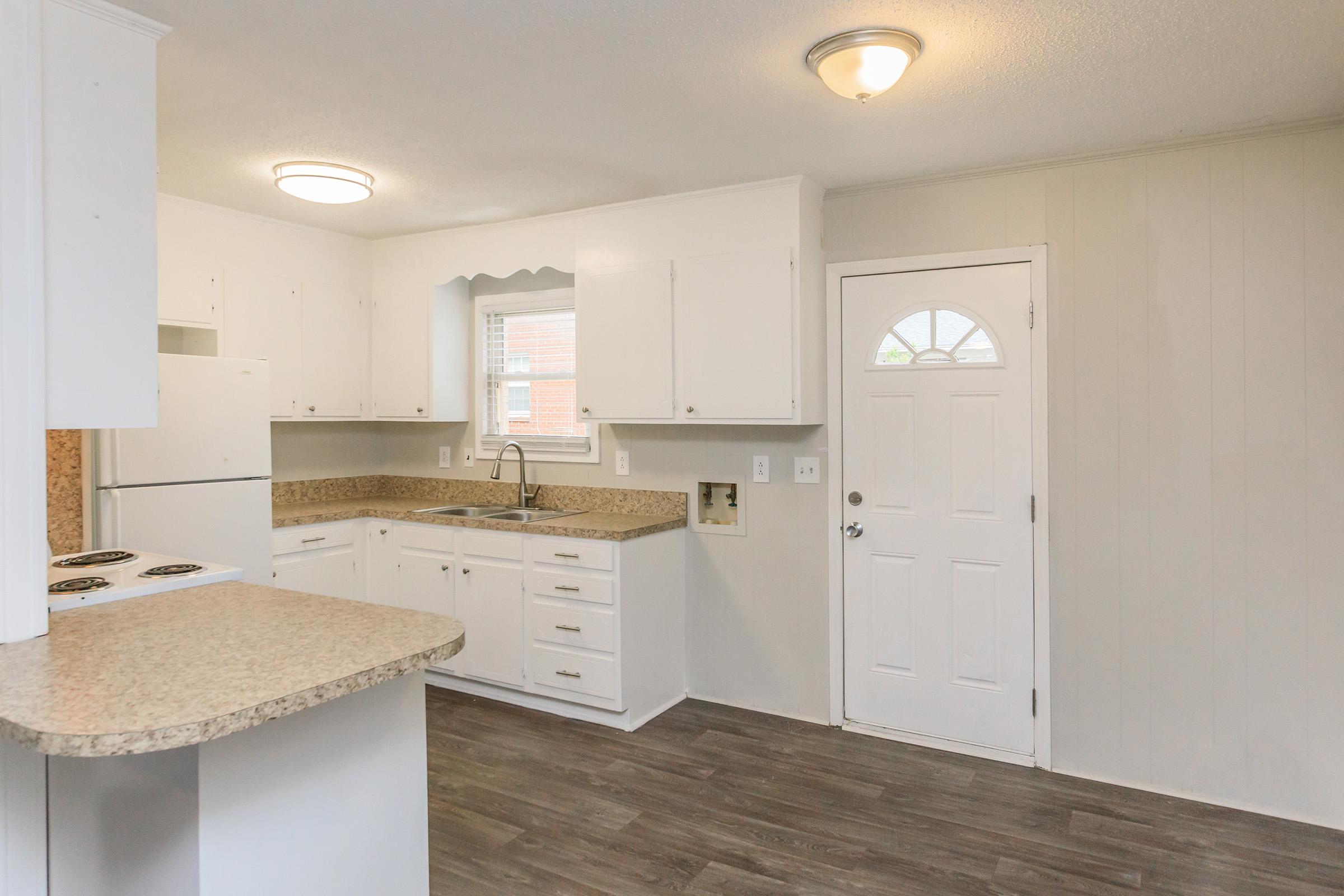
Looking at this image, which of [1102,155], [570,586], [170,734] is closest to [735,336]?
[570,586]

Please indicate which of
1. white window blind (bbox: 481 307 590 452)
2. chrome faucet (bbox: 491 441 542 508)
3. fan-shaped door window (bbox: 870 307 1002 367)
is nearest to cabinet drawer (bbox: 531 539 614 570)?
chrome faucet (bbox: 491 441 542 508)

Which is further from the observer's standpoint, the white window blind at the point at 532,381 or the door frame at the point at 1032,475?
the white window blind at the point at 532,381

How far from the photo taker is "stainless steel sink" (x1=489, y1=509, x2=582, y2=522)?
4.17m

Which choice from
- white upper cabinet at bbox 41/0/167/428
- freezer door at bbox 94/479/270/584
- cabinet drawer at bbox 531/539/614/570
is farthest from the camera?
cabinet drawer at bbox 531/539/614/570

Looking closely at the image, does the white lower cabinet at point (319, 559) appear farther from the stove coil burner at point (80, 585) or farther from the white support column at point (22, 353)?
the white support column at point (22, 353)

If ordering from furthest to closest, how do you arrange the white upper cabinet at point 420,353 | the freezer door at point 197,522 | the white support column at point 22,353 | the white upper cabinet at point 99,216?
1. the white upper cabinet at point 420,353
2. the freezer door at point 197,522
3. the white upper cabinet at point 99,216
4. the white support column at point 22,353

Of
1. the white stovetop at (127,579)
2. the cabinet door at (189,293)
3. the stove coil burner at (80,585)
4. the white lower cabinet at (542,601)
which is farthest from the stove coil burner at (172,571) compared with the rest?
the cabinet door at (189,293)

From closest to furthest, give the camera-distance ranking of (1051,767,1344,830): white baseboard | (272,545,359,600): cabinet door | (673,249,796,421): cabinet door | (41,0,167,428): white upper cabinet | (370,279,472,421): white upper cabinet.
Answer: (41,0,167,428): white upper cabinet < (1051,767,1344,830): white baseboard < (673,249,796,421): cabinet door < (272,545,359,600): cabinet door < (370,279,472,421): white upper cabinet

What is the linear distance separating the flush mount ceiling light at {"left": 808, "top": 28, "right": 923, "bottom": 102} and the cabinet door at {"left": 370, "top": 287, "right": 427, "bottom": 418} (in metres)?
2.82

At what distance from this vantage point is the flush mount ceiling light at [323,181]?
126 inches

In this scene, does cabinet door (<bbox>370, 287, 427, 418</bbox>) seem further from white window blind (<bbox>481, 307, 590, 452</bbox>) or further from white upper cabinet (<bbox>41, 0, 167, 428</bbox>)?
white upper cabinet (<bbox>41, 0, 167, 428</bbox>)

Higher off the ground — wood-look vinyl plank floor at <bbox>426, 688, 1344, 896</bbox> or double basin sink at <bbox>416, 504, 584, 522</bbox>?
double basin sink at <bbox>416, 504, 584, 522</bbox>

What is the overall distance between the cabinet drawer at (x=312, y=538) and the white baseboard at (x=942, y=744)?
2.61 meters

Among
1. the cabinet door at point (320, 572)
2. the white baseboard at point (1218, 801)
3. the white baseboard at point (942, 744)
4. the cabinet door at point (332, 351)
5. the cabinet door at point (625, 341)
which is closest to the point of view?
the white baseboard at point (1218, 801)
